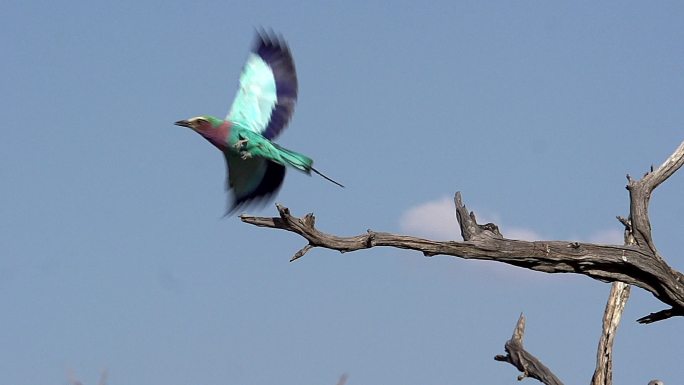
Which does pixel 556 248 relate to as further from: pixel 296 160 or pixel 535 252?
pixel 296 160

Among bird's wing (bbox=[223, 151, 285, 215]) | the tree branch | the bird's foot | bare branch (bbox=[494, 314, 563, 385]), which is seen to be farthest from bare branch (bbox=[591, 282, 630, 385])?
the bird's foot

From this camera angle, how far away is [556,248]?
31.6ft

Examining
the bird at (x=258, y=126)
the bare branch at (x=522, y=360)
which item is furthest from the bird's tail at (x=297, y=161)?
the bare branch at (x=522, y=360)

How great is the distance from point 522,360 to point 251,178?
3258 mm

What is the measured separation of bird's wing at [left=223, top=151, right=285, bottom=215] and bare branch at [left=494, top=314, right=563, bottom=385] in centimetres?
304

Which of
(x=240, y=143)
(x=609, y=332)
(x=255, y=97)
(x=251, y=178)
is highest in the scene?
(x=255, y=97)

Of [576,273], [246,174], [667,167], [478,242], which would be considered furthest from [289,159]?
[667,167]

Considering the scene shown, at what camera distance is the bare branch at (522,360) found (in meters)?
11.6

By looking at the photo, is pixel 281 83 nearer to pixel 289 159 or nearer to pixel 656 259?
pixel 289 159

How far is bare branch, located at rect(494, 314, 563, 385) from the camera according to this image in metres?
11.6

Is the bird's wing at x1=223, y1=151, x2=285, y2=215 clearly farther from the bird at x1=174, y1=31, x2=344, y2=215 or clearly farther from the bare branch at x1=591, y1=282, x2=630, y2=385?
the bare branch at x1=591, y1=282, x2=630, y2=385

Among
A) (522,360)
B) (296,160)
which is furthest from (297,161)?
(522,360)

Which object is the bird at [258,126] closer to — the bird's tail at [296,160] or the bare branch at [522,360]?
the bird's tail at [296,160]

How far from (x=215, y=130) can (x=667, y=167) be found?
370 cm
